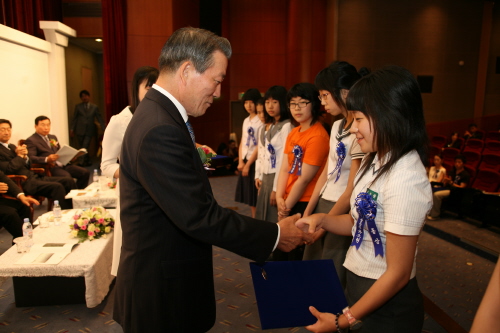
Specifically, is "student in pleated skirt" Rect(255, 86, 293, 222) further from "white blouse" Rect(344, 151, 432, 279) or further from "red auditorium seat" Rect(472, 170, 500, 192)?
"red auditorium seat" Rect(472, 170, 500, 192)

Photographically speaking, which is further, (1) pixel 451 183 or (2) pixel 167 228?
(1) pixel 451 183

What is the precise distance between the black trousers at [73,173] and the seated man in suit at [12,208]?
1519 mm

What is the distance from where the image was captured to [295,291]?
1.38 m

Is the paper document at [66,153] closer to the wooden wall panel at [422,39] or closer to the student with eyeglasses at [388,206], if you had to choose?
the student with eyeglasses at [388,206]

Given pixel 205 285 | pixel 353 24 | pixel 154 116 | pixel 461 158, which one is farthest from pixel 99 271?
pixel 353 24

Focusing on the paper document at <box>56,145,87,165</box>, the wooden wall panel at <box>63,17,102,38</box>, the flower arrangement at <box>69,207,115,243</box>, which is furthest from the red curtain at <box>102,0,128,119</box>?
the flower arrangement at <box>69,207,115,243</box>

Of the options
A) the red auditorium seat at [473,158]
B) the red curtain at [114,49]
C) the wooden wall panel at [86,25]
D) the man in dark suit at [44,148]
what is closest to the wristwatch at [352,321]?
the man in dark suit at [44,148]

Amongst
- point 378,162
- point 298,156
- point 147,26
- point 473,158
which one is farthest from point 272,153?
point 473,158

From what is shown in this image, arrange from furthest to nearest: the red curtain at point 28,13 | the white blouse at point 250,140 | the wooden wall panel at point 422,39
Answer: the wooden wall panel at point 422,39, the red curtain at point 28,13, the white blouse at point 250,140

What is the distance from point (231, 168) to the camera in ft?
28.1

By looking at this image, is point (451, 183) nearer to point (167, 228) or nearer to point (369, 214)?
point (369, 214)

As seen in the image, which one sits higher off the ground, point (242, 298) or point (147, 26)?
point (147, 26)

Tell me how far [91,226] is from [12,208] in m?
1.37

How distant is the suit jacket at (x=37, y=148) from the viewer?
214 inches
